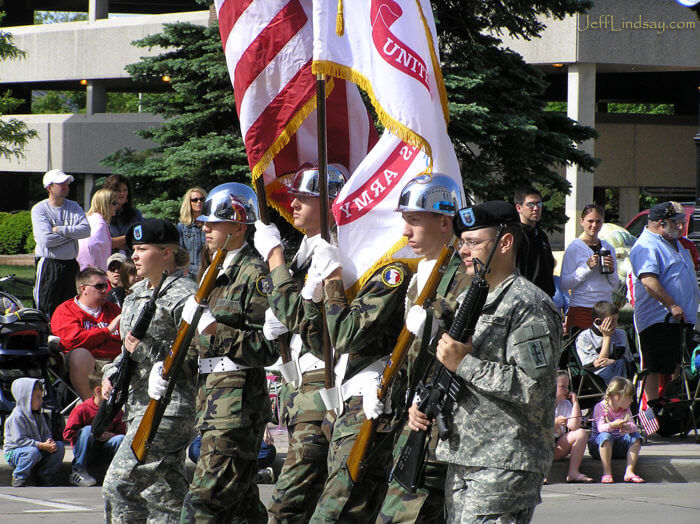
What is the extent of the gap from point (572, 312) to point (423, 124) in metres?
6.14

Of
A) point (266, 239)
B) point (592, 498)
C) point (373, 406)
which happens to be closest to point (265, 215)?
point (266, 239)

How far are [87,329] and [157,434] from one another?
13.8 ft

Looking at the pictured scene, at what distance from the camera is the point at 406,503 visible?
4.95 metres

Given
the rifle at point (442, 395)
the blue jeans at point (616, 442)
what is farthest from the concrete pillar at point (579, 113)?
the rifle at point (442, 395)

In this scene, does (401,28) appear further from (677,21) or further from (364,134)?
(677,21)

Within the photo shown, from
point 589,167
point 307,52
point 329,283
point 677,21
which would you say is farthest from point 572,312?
point 677,21

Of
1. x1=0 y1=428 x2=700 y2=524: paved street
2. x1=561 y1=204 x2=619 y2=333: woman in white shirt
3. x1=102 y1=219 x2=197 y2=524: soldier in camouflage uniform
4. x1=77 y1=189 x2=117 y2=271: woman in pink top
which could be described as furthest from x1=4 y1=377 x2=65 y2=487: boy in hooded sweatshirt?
x1=561 y1=204 x2=619 y2=333: woman in white shirt

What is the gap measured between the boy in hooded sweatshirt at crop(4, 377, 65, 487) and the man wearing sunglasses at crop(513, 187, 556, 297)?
428cm

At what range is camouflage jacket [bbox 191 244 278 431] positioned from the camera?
6.04 m

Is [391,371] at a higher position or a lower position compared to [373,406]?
higher

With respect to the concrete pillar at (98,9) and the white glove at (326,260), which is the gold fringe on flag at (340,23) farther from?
the concrete pillar at (98,9)

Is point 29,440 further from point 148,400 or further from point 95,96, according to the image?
point 95,96

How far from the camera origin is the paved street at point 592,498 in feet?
26.0

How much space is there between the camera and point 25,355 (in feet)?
32.2
